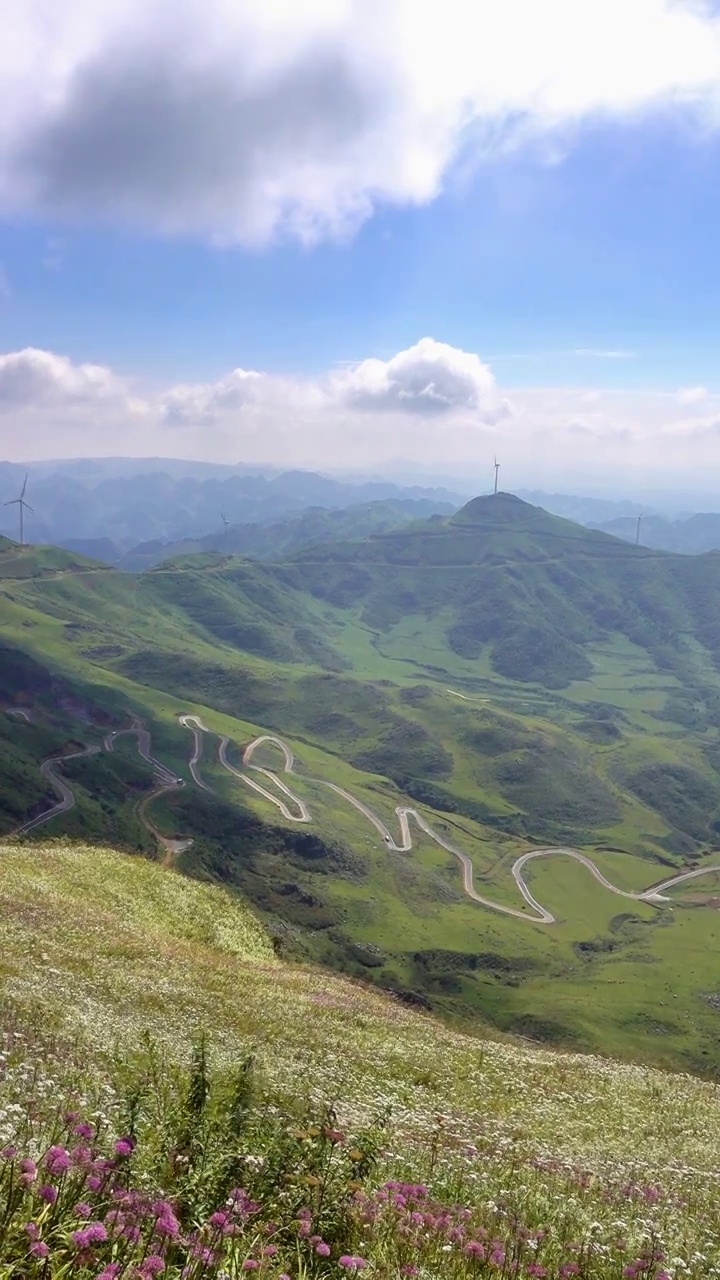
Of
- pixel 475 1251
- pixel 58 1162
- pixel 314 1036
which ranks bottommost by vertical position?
pixel 314 1036

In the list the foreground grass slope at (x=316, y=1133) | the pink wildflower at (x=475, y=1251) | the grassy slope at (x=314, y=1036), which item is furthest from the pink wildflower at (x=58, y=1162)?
the grassy slope at (x=314, y=1036)

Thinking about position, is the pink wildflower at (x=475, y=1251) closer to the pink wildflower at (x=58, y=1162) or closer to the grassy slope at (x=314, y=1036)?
the pink wildflower at (x=58, y=1162)

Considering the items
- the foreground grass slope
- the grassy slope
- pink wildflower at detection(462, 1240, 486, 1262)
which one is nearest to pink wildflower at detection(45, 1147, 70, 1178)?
the foreground grass slope

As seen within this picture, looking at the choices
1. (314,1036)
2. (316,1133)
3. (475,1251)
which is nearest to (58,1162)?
(316,1133)

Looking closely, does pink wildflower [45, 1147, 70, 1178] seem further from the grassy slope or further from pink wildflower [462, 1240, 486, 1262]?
the grassy slope

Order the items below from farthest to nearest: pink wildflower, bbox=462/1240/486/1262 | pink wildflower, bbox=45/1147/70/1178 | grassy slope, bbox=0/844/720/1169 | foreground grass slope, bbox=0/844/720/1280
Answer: grassy slope, bbox=0/844/720/1169 < pink wildflower, bbox=462/1240/486/1262 < foreground grass slope, bbox=0/844/720/1280 < pink wildflower, bbox=45/1147/70/1178

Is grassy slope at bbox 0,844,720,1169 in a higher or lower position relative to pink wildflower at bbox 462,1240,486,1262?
lower

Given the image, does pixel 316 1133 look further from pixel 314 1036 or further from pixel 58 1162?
pixel 314 1036

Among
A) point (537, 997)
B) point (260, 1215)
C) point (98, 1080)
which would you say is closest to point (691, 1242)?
point (260, 1215)

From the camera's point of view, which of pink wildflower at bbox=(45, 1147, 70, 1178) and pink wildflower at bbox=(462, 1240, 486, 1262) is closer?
pink wildflower at bbox=(45, 1147, 70, 1178)

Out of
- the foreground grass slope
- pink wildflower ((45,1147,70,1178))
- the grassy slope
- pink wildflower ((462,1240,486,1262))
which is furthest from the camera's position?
the grassy slope
